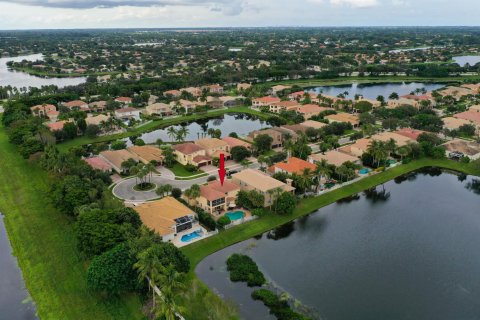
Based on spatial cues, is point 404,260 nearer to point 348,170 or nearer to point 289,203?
point 289,203

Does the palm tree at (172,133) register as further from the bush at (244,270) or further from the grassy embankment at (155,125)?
the bush at (244,270)

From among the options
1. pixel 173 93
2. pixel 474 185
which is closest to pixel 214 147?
pixel 474 185

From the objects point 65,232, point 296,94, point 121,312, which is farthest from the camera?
point 296,94

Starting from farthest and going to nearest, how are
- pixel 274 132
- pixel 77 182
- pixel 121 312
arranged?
pixel 274 132 < pixel 77 182 < pixel 121 312

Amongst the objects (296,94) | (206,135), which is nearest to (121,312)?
(206,135)

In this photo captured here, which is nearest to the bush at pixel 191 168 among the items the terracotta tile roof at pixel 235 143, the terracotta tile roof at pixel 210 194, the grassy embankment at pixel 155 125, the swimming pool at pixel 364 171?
the terracotta tile roof at pixel 235 143

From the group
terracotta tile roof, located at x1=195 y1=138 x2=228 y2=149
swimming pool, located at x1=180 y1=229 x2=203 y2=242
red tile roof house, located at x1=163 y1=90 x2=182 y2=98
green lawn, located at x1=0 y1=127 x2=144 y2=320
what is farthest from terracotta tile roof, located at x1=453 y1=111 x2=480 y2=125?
green lawn, located at x1=0 y1=127 x2=144 y2=320
